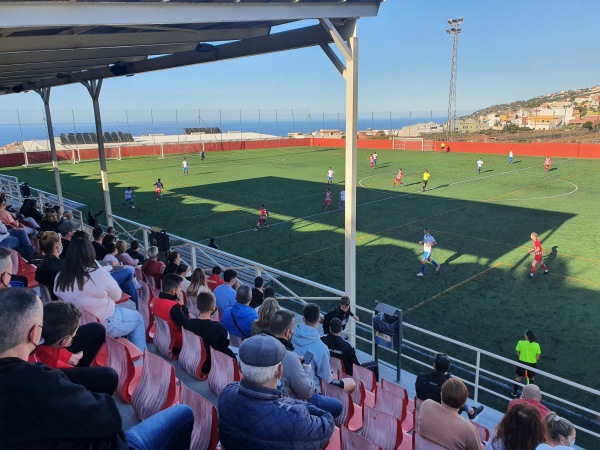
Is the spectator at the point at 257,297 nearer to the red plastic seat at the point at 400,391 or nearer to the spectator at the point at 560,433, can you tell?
the red plastic seat at the point at 400,391

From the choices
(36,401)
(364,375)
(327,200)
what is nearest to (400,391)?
(364,375)

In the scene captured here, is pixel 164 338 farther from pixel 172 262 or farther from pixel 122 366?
pixel 172 262

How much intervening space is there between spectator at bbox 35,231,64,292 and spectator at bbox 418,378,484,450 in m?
4.10

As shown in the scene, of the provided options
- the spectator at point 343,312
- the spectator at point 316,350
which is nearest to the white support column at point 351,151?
the spectator at point 343,312

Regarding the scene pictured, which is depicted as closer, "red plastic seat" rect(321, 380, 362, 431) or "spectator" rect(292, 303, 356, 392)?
"red plastic seat" rect(321, 380, 362, 431)

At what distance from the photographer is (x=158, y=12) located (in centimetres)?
595

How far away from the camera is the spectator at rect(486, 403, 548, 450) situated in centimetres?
337

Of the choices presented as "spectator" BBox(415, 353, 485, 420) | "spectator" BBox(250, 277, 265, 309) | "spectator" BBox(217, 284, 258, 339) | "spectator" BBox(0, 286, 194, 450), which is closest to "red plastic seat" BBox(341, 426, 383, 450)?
"spectator" BBox(0, 286, 194, 450)

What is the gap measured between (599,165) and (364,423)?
141ft

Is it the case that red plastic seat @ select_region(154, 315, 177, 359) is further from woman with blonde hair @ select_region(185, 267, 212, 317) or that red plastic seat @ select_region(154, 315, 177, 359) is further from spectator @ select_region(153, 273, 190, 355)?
woman with blonde hair @ select_region(185, 267, 212, 317)

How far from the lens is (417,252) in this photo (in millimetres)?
16547

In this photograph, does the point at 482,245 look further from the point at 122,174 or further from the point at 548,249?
the point at 122,174

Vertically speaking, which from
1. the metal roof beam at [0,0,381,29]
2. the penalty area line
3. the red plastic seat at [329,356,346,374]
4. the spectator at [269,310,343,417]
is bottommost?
the penalty area line

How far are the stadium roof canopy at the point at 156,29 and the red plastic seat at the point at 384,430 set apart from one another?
5.23 meters
